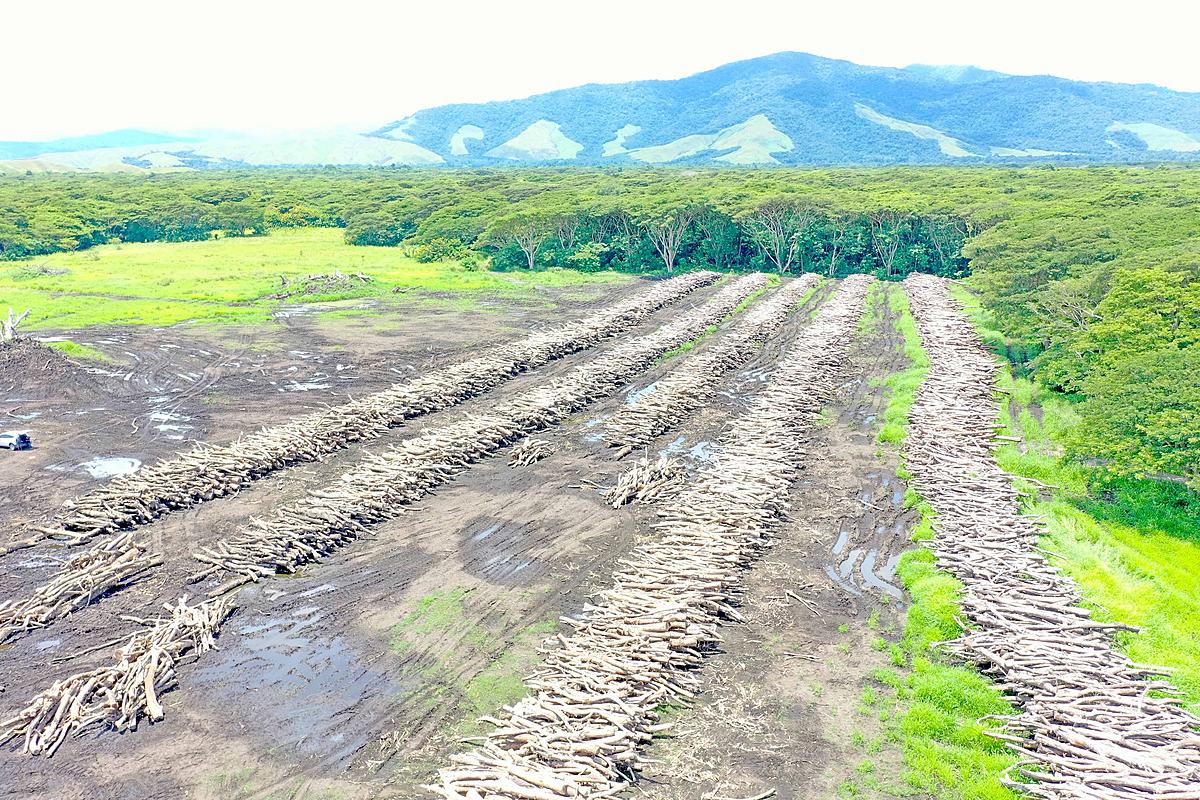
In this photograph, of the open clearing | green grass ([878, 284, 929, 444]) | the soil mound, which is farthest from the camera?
the soil mound

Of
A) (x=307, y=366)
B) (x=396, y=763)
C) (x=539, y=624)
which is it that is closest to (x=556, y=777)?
(x=396, y=763)

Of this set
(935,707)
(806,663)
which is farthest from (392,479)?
(935,707)

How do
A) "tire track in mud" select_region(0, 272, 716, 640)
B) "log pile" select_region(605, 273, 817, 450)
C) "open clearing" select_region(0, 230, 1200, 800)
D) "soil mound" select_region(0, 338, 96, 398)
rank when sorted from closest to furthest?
"open clearing" select_region(0, 230, 1200, 800), "tire track in mud" select_region(0, 272, 716, 640), "log pile" select_region(605, 273, 817, 450), "soil mound" select_region(0, 338, 96, 398)

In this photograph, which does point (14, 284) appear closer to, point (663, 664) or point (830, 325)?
point (830, 325)

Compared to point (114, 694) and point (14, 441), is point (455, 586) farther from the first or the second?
point (14, 441)

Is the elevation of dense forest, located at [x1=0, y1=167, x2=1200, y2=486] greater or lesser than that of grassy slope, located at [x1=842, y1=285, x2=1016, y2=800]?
greater

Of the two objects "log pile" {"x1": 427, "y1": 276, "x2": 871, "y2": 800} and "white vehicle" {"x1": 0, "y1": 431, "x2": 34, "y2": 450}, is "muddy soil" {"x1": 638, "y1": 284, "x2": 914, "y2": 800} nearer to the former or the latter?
"log pile" {"x1": 427, "y1": 276, "x2": 871, "y2": 800}

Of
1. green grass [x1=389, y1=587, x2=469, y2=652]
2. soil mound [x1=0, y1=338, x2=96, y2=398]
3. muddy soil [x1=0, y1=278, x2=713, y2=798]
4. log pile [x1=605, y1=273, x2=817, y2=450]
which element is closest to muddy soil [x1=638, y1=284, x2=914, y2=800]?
muddy soil [x1=0, y1=278, x2=713, y2=798]
